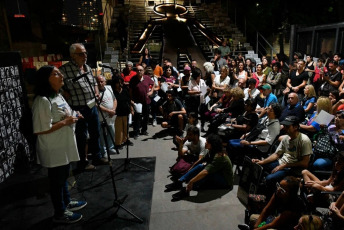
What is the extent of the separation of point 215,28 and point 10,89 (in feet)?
47.2

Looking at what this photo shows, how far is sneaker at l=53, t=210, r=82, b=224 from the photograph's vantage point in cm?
323

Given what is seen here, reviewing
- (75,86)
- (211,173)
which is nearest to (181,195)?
(211,173)

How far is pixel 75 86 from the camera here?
4191mm

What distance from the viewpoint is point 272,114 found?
4258mm

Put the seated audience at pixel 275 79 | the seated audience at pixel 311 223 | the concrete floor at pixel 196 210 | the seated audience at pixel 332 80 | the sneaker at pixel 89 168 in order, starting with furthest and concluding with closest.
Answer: the seated audience at pixel 275 79, the seated audience at pixel 332 80, the sneaker at pixel 89 168, the concrete floor at pixel 196 210, the seated audience at pixel 311 223

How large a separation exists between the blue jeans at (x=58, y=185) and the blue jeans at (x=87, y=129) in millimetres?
1419

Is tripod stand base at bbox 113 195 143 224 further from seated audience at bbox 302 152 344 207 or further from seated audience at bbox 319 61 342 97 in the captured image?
seated audience at bbox 319 61 342 97

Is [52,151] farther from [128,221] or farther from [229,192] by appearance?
[229,192]

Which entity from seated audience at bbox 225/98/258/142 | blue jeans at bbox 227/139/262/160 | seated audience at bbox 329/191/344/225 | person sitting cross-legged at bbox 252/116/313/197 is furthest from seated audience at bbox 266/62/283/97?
seated audience at bbox 329/191/344/225

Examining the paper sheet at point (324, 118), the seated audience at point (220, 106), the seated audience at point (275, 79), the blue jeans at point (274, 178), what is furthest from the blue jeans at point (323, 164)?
the seated audience at point (275, 79)

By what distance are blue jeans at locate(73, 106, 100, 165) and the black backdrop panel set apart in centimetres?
122

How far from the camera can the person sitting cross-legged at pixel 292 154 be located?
3.59 m

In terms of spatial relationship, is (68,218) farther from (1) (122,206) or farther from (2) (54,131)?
(2) (54,131)

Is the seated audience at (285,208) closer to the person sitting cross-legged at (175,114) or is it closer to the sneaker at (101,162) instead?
the sneaker at (101,162)
